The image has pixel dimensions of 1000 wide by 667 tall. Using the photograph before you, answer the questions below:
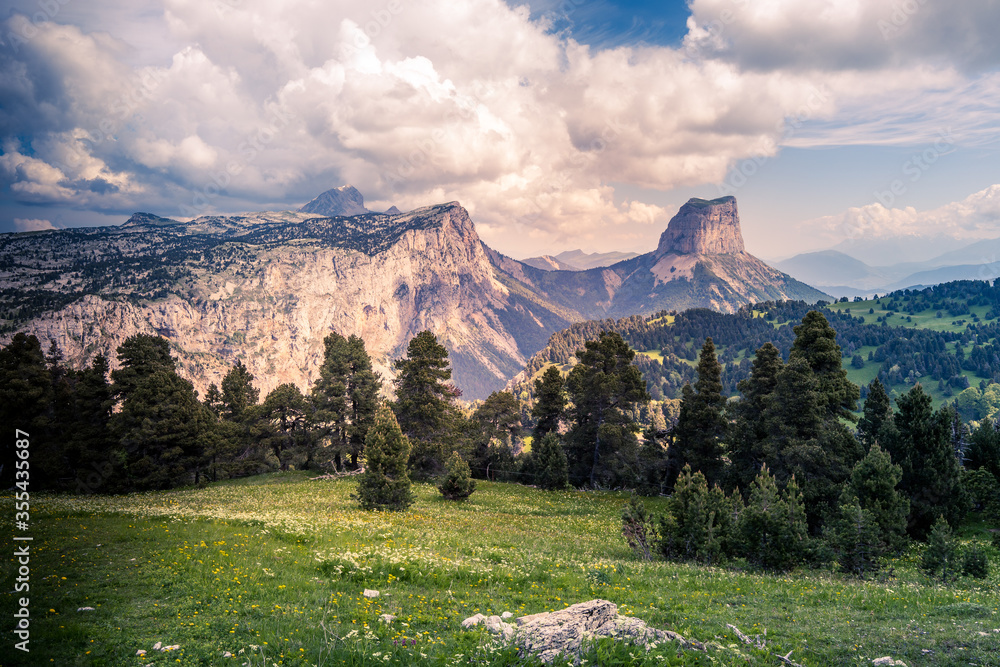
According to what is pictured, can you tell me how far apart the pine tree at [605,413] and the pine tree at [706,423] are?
5421 millimetres

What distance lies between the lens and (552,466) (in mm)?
51469

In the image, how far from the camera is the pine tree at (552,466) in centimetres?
5147

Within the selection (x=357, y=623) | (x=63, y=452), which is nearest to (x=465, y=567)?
(x=357, y=623)

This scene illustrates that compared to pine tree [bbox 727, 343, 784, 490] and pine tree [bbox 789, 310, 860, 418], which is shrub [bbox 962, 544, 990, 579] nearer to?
pine tree [bbox 789, 310, 860, 418]

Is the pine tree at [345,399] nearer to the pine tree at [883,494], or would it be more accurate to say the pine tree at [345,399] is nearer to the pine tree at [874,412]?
the pine tree at [883,494]

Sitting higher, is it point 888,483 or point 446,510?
point 888,483

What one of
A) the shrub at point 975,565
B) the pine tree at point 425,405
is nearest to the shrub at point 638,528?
the shrub at point 975,565

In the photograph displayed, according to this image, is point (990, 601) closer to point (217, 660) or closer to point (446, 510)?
point (217, 660)

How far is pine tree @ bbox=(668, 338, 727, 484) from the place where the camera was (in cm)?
5088

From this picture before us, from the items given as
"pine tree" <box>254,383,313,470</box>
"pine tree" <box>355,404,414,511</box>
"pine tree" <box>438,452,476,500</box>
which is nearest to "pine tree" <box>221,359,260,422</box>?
"pine tree" <box>254,383,313,470</box>

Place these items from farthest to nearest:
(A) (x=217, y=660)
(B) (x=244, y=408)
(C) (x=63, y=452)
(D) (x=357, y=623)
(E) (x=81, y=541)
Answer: (B) (x=244, y=408) < (C) (x=63, y=452) < (E) (x=81, y=541) < (D) (x=357, y=623) < (A) (x=217, y=660)

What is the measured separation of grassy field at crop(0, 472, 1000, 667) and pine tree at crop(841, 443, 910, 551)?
1.79 meters

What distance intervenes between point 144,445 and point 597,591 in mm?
48201

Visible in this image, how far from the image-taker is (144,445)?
45.7 m
